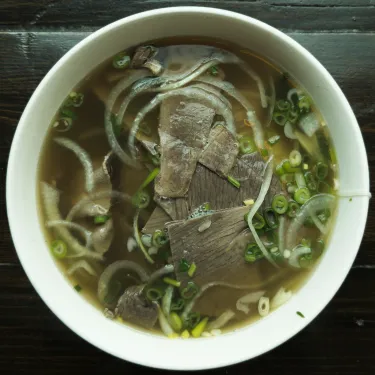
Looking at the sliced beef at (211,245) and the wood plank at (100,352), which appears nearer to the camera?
the sliced beef at (211,245)

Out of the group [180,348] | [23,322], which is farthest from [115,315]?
[23,322]

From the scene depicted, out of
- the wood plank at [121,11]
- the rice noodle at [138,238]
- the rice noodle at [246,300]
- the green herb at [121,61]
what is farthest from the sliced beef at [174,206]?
the wood plank at [121,11]

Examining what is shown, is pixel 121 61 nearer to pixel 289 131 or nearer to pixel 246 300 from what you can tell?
pixel 289 131

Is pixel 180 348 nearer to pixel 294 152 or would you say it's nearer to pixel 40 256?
pixel 40 256

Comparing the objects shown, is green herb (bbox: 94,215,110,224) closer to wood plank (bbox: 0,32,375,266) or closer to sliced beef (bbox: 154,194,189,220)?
sliced beef (bbox: 154,194,189,220)

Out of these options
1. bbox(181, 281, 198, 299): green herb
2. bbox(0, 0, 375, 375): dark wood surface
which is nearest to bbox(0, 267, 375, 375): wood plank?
bbox(0, 0, 375, 375): dark wood surface

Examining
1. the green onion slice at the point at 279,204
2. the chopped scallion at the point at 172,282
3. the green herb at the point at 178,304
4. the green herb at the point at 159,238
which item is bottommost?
the green herb at the point at 178,304

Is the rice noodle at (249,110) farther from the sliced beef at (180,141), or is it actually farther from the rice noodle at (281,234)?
the rice noodle at (281,234)
